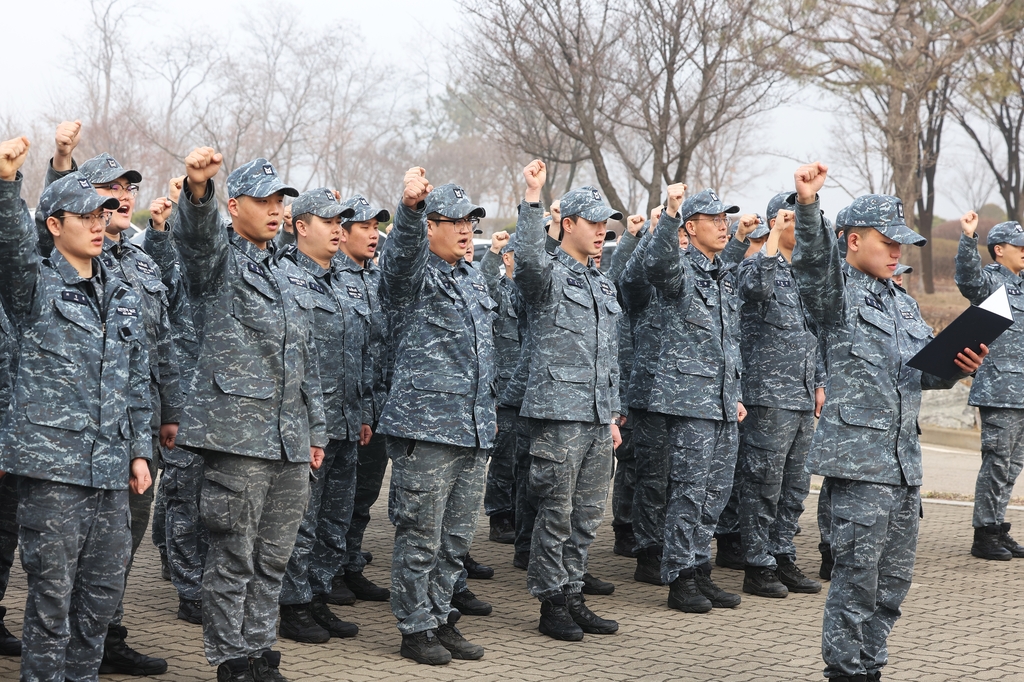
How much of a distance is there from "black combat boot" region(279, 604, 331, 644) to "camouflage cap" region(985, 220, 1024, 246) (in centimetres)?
573

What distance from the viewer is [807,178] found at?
4.77m

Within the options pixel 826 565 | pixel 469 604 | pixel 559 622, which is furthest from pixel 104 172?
pixel 826 565

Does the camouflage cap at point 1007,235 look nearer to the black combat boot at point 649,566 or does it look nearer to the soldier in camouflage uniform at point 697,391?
the soldier in camouflage uniform at point 697,391

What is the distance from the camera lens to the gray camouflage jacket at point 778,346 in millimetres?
7324

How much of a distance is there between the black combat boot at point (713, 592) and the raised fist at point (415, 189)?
2941mm

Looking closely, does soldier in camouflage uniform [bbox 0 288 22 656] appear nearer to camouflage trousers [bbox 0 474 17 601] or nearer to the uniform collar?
camouflage trousers [bbox 0 474 17 601]

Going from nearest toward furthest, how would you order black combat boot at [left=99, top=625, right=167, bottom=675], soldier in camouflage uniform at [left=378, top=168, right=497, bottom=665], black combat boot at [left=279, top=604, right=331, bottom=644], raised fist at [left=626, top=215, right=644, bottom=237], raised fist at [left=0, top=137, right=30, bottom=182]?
1. raised fist at [left=0, top=137, right=30, bottom=182]
2. black combat boot at [left=99, top=625, right=167, bottom=675]
3. soldier in camouflage uniform at [left=378, top=168, right=497, bottom=665]
4. black combat boot at [left=279, top=604, right=331, bottom=644]
5. raised fist at [left=626, top=215, right=644, bottom=237]

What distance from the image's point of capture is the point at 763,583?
23.5 feet

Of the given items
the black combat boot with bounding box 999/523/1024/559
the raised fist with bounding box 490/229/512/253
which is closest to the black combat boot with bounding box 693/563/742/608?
the black combat boot with bounding box 999/523/1024/559

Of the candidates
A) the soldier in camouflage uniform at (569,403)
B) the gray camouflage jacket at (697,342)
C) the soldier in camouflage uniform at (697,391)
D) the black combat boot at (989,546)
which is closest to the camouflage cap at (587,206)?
the soldier in camouflage uniform at (569,403)

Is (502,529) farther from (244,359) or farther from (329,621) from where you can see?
(244,359)

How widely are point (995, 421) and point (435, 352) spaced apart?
4.71 metres

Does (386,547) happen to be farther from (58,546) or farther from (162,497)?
(58,546)

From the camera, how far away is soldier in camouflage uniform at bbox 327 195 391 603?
685 cm
